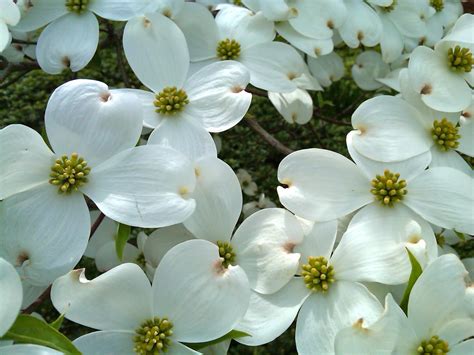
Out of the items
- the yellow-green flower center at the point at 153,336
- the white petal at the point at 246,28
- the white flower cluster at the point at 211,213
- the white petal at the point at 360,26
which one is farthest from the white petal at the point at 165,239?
the white petal at the point at 360,26

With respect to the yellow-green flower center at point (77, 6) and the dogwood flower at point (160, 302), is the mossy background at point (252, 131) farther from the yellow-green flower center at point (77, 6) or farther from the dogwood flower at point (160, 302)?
the dogwood flower at point (160, 302)

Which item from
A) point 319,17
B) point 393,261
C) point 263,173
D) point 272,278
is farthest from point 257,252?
point 263,173

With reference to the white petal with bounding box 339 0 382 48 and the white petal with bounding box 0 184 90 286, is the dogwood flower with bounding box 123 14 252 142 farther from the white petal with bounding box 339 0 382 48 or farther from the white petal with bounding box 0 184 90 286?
the white petal with bounding box 339 0 382 48

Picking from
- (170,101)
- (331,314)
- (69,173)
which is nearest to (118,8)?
(170,101)

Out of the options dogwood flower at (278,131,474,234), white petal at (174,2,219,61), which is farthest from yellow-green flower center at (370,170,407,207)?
white petal at (174,2,219,61)

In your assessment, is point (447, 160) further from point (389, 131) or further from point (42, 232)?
point (42, 232)

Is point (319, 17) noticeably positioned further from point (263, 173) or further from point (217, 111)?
point (263, 173)
